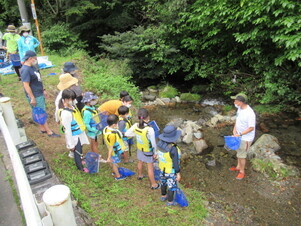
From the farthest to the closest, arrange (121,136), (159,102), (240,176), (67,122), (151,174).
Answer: (159,102) → (240,176) → (151,174) → (121,136) → (67,122)

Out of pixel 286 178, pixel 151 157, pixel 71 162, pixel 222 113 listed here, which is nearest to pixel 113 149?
pixel 151 157

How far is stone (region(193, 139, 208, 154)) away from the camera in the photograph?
7.25 meters

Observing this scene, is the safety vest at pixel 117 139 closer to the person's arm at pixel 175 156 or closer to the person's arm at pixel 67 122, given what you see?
the person's arm at pixel 67 122

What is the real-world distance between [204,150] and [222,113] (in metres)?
3.45

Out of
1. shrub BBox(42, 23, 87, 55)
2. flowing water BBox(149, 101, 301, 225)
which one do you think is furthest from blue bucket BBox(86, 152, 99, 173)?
shrub BBox(42, 23, 87, 55)

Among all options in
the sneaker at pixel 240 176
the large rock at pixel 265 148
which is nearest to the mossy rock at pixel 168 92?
the large rock at pixel 265 148

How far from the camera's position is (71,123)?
4180 millimetres

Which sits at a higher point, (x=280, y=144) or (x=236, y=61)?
(x=236, y=61)

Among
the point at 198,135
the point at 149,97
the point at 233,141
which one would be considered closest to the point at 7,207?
the point at 233,141

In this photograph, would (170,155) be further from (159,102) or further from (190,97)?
(190,97)

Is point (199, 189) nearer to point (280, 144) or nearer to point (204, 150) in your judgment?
point (204, 150)

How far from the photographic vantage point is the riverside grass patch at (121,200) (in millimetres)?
3922

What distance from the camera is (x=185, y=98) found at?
11727 millimetres

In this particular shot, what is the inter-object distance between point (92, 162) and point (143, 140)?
117 centimetres
